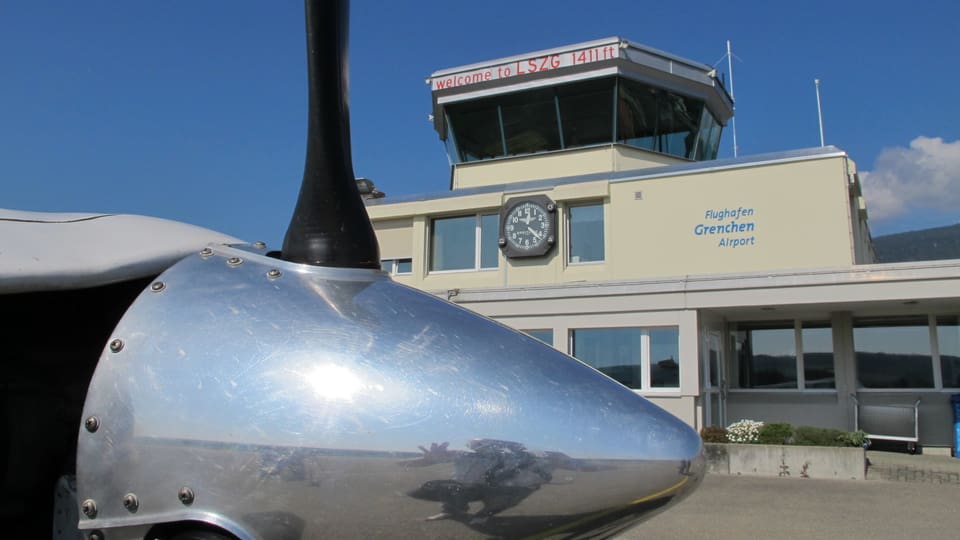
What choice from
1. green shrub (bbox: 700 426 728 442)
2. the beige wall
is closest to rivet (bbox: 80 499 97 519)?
green shrub (bbox: 700 426 728 442)

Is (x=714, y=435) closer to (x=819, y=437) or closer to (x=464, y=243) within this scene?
(x=819, y=437)

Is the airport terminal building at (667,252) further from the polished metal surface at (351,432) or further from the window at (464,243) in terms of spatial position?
the polished metal surface at (351,432)

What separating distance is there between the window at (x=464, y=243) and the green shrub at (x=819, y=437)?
884cm

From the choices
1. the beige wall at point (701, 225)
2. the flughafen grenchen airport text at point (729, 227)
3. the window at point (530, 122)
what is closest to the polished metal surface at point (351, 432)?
the beige wall at point (701, 225)

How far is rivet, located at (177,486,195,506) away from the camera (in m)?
1.98

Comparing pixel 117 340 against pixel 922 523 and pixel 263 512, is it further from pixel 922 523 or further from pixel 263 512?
pixel 922 523

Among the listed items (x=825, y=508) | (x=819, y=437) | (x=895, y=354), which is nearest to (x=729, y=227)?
(x=895, y=354)

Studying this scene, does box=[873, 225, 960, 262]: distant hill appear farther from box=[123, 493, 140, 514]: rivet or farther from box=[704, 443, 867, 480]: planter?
box=[123, 493, 140, 514]: rivet

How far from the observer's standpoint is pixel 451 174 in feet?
72.9

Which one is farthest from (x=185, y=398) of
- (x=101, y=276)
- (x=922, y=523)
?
(x=922, y=523)

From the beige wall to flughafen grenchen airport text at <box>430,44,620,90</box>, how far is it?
3.77 metres

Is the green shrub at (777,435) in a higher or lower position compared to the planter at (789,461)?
higher

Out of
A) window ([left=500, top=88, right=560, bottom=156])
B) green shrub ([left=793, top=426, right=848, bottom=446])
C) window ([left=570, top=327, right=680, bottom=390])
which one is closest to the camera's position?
green shrub ([left=793, top=426, right=848, bottom=446])

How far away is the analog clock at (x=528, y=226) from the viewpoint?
60.6ft
